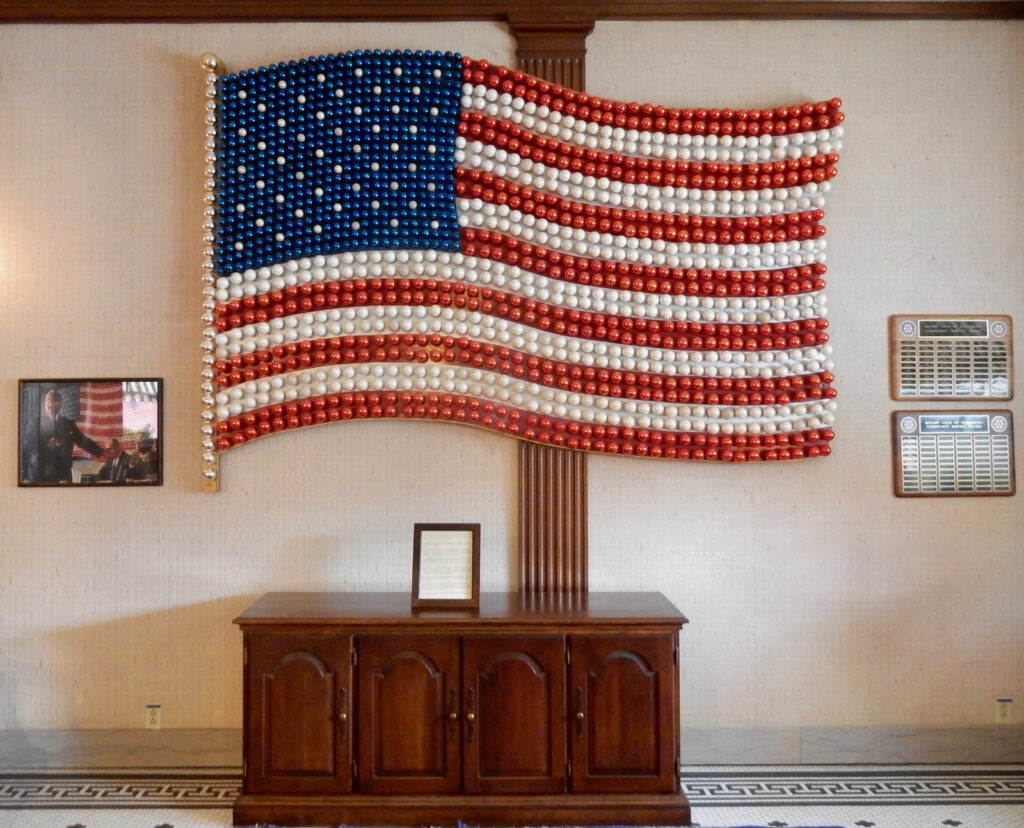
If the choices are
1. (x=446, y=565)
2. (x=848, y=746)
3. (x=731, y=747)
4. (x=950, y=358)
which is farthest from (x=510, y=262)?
(x=848, y=746)

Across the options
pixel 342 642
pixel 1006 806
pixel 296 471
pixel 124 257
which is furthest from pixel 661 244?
pixel 1006 806

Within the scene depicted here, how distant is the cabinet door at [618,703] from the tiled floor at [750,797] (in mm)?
372

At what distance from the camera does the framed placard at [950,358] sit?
3605 mm

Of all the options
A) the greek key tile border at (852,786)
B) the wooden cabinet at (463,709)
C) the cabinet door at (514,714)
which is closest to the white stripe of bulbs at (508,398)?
the wooden cabinet at (463,709)

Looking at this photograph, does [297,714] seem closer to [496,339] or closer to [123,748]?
[123,748]

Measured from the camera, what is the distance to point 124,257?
3600mm

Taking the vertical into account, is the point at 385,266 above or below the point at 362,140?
below

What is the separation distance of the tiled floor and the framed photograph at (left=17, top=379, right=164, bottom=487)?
124 centimetres

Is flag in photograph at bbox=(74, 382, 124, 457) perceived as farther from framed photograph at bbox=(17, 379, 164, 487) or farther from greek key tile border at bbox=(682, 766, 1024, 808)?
greek key tile border at bbox=(682, 766, 1024, 808)

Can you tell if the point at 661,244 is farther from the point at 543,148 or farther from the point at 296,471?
the point at 296,471

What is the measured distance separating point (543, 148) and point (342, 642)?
2215 millimetres

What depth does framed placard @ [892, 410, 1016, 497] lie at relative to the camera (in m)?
3.59

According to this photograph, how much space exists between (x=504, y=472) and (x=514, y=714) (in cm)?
101

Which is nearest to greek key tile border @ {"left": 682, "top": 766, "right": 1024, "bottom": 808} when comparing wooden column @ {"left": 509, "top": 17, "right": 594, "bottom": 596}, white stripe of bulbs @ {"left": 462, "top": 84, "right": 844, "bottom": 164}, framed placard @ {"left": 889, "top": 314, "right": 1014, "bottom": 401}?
wooden column @ {"left": 509, "top": 17, "right": 594, "bottom": 596}
